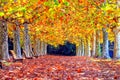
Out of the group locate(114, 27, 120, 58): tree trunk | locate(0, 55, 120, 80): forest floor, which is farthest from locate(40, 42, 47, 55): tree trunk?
locate(0, 55, 120, 80): forest floor

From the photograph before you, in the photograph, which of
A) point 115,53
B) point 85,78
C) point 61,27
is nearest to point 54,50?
point 61,27

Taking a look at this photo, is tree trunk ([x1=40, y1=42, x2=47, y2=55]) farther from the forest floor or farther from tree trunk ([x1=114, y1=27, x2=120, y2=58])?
the forest floor

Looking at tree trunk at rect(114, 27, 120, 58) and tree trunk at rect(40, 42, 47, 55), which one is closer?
tree trunk at rect(114, 27, 120, 58)

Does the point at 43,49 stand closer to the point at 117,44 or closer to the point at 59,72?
the point at 117,44

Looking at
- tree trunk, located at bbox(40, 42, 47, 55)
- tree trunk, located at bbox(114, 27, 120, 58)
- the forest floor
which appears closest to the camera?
the forest floor

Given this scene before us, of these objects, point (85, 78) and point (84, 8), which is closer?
point (85, 78)

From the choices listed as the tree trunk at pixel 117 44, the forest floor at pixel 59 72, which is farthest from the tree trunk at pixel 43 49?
the forest floor at pixel 59 72

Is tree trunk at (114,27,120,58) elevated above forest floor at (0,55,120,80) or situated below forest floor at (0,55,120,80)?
above

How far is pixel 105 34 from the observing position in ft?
98.7

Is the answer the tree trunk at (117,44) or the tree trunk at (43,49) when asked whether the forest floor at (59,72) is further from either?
the tree trunk at (43,49)

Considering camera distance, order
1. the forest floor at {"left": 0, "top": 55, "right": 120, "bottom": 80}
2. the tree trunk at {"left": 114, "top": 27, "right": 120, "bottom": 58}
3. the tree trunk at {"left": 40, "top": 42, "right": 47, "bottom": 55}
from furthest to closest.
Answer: the tree trunk at {"left": 40, "top": 42, "right": 47, "bottom": 55} < the tree trunk at {"left": 114, "top": 27, "right": 120, "bottom": 58} < the forest floor at {"left": 0, "top": 55, "right": 120, "bottom": 80}

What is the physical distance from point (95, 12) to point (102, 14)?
233cm

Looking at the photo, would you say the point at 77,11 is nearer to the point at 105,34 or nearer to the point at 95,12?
the point at 105,34

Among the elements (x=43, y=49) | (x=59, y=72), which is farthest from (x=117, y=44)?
(x=43, y=49)
